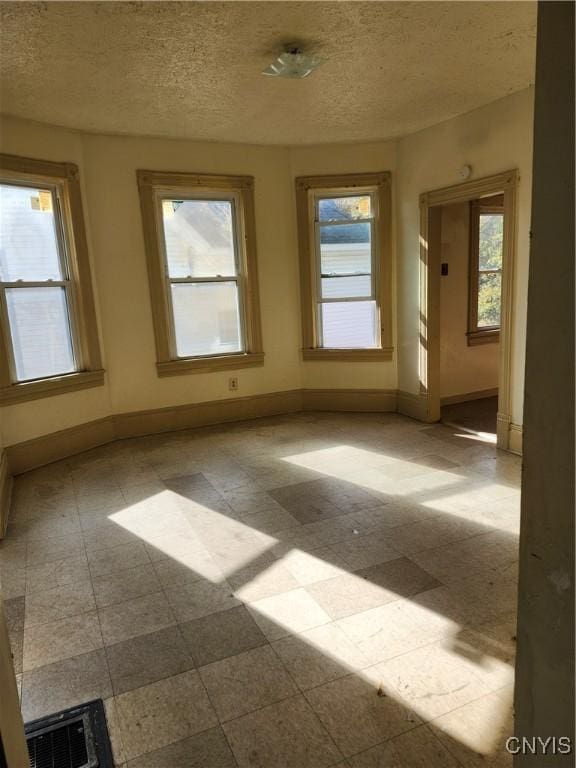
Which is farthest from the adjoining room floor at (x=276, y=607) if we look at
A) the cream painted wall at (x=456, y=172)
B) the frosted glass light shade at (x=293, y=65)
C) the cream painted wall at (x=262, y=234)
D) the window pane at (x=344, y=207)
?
the frosted glass light shade at (x=293, y=65)

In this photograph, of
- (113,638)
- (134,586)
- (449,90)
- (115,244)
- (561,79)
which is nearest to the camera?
(561,79)

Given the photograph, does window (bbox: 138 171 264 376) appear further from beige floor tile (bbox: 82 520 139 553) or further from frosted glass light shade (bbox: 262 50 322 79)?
beige floor tile (bbox: 82 520 139 553)

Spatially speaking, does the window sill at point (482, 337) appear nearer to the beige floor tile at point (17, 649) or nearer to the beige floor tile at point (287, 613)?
the beige floor tile at point (287, 613)

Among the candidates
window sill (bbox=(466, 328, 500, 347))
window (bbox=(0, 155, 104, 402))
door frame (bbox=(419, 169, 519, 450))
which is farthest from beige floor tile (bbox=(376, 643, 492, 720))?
window sill (bbox=(466, 328, 500, 347))

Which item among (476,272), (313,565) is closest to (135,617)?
(313,565)

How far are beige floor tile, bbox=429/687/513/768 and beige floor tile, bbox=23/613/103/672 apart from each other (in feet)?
4.61

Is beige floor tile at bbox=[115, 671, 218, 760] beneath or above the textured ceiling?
beneath

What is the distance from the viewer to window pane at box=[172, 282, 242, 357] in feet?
16.4

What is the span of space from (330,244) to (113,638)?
422cm

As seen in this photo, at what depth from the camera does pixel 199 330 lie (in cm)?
511

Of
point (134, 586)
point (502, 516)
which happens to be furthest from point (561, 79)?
point (502, 516)

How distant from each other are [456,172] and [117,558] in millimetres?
4056

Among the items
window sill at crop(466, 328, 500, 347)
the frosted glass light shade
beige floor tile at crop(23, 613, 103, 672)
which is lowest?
beige floor tile at crop(23, 613, 103, 672)

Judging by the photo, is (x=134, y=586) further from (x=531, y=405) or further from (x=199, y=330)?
(x=199, y=330)
